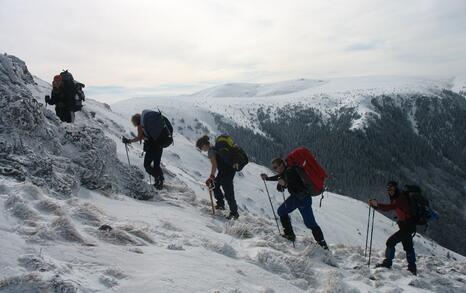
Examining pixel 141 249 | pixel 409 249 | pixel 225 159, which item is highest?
pixel 225 159

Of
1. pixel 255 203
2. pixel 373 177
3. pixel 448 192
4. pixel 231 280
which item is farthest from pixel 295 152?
pixel 448 192

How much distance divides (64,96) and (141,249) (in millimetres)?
9015

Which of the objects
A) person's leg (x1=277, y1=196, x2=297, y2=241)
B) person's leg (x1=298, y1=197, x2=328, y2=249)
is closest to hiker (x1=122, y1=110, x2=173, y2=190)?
person's leg (x1=277, y1=196, x2=297, y2=241)

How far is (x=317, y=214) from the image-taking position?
4312 centimetres

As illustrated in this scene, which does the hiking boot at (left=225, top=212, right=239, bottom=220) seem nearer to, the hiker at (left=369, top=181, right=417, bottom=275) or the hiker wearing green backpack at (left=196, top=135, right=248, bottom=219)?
the hiker wearing green backpack at (left=196, top=135, right=248, bottom=219)

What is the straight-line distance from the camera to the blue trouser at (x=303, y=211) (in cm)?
977

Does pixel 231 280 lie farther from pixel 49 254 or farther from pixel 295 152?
pixel 295 152

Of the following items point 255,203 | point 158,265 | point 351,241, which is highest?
point 158,265

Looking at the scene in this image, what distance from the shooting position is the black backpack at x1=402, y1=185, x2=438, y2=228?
32.7 ft

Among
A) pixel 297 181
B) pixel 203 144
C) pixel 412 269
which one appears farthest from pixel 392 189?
pixel 203 144

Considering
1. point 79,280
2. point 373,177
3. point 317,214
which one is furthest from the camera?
point 373,177

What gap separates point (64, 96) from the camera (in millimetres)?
13805

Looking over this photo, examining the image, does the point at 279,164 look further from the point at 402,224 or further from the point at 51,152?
→ the point at 51,152

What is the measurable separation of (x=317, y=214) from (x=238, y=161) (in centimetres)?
3378
